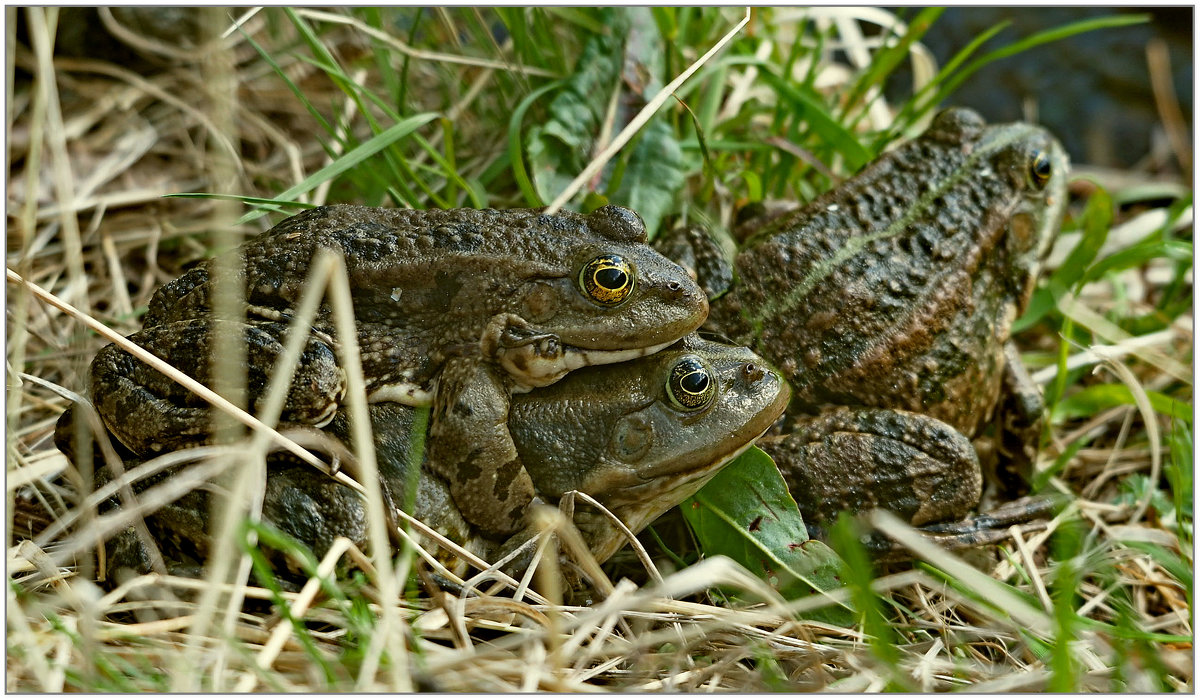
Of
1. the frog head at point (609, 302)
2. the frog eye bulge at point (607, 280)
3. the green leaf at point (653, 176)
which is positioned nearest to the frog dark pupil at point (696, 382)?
the frog head at point (609, 302)

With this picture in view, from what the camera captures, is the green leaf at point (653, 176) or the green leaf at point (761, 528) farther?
the green leaf at point (653, 176)

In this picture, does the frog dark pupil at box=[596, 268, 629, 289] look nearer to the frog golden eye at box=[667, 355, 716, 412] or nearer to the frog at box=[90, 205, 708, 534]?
the frog at box=[90, 205, 708, 534]

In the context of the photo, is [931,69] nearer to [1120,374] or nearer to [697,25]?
[697,25]

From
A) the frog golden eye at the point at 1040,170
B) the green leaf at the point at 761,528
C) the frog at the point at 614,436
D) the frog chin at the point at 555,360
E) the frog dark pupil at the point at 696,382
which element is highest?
the frog golden eye at the point at 1040,170

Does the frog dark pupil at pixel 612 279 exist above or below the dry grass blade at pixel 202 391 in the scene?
above

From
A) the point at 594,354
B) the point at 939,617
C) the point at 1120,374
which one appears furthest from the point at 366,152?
the point at 1120,374

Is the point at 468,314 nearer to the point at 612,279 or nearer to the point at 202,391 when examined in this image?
the point at 612,279

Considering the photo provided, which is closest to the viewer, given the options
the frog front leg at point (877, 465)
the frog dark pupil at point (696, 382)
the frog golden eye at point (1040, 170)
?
the frog dark pupil at point (696, 382)

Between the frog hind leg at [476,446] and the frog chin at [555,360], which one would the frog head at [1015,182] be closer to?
the frog chin at [555,360]
